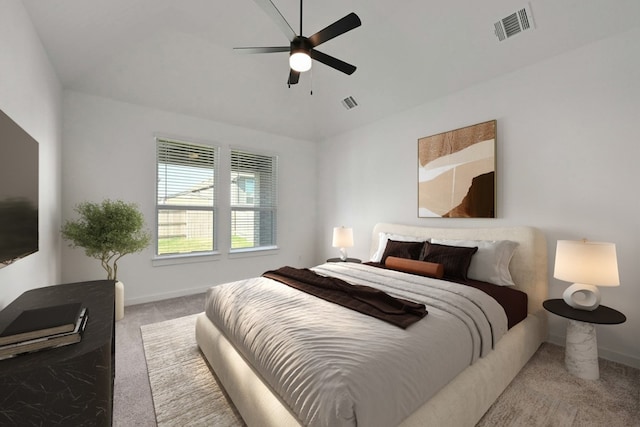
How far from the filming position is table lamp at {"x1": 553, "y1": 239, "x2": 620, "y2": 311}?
6.73 feet

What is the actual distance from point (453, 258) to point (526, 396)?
122cm

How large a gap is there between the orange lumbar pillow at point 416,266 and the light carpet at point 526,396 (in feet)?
3.27

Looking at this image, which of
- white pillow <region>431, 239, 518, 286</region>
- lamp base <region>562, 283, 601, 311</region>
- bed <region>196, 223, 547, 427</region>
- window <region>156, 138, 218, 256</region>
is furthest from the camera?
window <region>156, 138, 218, 256</region>

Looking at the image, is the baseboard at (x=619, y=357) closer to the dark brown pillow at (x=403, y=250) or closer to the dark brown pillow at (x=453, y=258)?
the dark brown pillow at (x=453, y=258)

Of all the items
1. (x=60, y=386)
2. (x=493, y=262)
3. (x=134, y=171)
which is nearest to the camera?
(x=60, y=386)

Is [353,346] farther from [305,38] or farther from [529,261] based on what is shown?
[529,261]

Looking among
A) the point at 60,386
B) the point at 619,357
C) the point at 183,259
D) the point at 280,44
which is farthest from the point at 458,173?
the point at 183,259

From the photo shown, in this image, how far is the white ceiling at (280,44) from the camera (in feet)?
7.90

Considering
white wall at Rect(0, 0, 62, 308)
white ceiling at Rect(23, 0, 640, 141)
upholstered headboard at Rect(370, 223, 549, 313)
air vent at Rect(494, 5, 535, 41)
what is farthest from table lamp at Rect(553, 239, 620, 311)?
white wall at Rect(0, 0, 62, 308)

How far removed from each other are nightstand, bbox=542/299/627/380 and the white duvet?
0.56 meters

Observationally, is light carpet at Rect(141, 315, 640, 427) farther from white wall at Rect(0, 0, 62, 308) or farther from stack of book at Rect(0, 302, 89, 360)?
white wall at Rect(0, 0, 62, 308)

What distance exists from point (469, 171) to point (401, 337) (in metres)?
2.55

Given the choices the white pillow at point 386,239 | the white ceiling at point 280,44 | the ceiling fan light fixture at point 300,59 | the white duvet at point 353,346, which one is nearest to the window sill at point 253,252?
the white pillow at point 386,239

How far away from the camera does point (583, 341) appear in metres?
2.13
